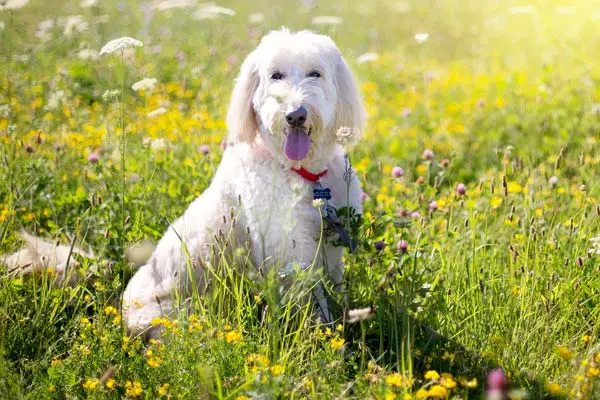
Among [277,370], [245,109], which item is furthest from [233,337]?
[245,109]

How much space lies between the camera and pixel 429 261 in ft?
11.5

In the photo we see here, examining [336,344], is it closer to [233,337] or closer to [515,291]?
[233,337]

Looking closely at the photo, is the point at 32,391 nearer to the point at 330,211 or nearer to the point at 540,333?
the point at 330,211

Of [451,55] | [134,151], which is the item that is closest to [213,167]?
[134,151]

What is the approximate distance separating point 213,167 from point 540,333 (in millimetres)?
2395

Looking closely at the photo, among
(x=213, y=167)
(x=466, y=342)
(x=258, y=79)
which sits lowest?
(x=466, y=342)

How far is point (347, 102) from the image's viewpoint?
3.55m

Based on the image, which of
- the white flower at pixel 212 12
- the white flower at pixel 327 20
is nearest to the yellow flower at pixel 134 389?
the white flower at pixel 212 12

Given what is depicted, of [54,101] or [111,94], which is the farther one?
[54,101]

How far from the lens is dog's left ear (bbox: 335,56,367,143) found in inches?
138

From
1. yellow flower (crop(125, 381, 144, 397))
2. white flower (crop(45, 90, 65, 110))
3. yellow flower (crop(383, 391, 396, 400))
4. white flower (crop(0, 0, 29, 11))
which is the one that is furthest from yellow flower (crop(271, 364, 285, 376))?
white flower (crop(0, 0, 29, 11))

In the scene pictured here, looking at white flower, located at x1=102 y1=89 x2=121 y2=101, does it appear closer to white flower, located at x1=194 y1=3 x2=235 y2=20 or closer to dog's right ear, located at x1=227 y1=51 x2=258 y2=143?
dog's right ear, located at x1=227 y1=51 x2=258 y2=143

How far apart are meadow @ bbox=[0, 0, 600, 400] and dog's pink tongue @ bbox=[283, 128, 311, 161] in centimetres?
45

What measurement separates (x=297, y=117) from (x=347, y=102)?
52 centimetres
